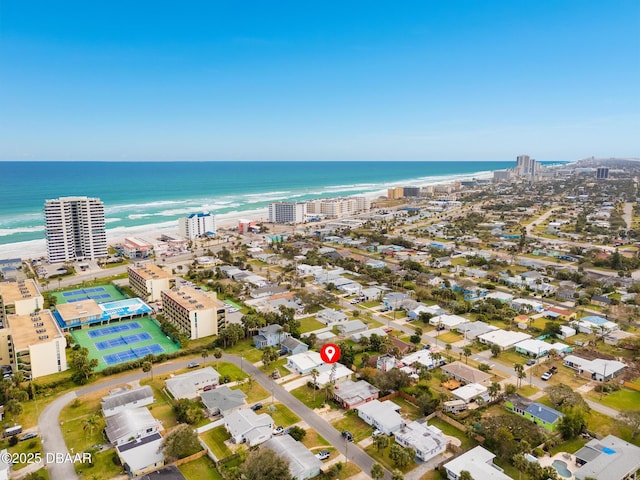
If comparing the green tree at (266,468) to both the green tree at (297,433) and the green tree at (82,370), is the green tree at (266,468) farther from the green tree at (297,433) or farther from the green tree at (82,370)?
the green tree at (82,370)

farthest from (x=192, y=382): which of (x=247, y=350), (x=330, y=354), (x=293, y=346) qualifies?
(x=330, y=354)

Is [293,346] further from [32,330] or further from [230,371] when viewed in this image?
[32,330]

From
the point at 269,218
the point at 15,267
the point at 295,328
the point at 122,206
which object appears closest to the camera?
the point at 295,328

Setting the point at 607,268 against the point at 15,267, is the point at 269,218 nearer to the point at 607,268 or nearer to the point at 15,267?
the point at 15,267

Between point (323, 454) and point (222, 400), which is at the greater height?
point (222, 400)

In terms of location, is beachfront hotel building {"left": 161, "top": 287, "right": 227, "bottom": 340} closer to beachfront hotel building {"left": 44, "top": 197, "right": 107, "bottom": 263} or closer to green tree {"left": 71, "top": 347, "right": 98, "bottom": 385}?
green tree {"left": 71, "top": 347, "right": 98, "bottom": 385}

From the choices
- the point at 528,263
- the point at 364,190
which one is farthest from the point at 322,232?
the point at 364,190

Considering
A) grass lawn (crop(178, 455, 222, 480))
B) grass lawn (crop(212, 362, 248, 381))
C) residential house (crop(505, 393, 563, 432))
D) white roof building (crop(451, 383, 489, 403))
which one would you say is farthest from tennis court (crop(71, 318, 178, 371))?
residential house (crop(505, 393, 563, 432))
